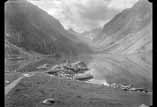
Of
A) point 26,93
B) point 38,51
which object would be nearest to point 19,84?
point 26,93

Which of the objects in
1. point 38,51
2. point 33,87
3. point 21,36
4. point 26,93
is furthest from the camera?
point 21,36

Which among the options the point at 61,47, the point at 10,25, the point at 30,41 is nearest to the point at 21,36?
the point at 30,41

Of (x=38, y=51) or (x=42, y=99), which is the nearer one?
(x=42, y=99)

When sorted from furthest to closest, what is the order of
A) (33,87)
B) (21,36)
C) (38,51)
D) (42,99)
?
(21,36) → (38,51) → (33,87) → (42,99)
